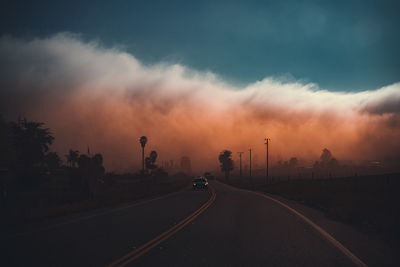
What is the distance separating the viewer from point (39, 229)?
9844 millimetres

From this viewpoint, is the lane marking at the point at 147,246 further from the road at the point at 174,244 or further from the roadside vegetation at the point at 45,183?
the roadside vegetation at the point at 45,183

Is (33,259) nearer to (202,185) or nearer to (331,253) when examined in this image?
(331,253)

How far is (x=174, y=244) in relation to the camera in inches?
297

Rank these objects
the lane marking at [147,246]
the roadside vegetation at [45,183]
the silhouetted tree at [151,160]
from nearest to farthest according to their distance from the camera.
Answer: the lane marking at [147,246] → the roadside vegetation at [45,183] → the silhouetted tree at [151,160]

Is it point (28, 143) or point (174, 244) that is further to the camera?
point (28, 143)

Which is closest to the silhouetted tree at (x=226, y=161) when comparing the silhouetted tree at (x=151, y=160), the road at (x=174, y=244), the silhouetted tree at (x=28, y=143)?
the silhouetted tree at (x=151, y=160)

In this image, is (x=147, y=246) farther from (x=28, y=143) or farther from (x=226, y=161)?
(x=226, y=161)

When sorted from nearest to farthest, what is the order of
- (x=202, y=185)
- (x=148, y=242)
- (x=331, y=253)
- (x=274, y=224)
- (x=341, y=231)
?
(x=331, y=253) → (x=148, y=242) → (x=341, y=231) → (x=274, y=224) → (x=202, y=185)

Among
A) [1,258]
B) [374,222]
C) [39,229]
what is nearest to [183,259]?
[1,258]

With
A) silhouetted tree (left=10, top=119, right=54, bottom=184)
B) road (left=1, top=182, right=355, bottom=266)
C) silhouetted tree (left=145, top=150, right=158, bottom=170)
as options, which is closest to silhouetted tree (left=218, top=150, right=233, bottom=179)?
silhouetted tree (left=145, top=150, right=158, bottom=170)

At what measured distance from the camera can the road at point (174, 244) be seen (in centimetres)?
604

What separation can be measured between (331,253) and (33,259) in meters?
6.83

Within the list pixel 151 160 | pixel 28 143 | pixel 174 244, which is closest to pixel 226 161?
pixel 151 160

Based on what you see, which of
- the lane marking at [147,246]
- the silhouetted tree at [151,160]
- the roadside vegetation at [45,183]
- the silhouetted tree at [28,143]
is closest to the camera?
the lane marking at [147,246]
